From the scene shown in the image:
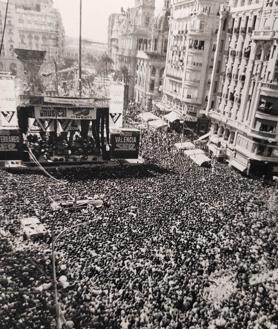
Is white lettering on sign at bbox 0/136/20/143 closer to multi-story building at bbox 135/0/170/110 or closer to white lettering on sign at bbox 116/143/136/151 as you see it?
white lettering on sign at bbox 116/143/136/151

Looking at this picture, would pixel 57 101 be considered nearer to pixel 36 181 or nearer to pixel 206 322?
pixel 36 181

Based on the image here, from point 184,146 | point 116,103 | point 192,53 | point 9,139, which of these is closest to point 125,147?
point 116,103

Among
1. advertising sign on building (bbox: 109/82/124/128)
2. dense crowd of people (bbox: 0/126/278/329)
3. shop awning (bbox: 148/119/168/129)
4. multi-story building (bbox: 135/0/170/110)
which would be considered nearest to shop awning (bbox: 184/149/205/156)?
dense crowd of people (bbox: 0/126/278/329)

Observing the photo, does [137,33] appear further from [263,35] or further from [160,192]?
[160,192]

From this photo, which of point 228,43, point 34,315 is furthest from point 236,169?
point 34,315

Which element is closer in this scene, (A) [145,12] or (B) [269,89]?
(B) [269,89]

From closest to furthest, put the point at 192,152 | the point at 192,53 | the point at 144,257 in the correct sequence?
the point at 144,257 < the point at 192,152 < the point at 192,53
